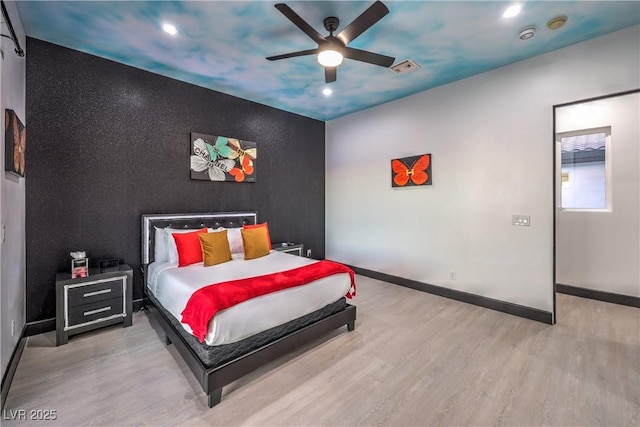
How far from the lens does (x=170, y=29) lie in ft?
9.18

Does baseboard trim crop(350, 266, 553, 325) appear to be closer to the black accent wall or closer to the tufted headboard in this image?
the tufted headboard

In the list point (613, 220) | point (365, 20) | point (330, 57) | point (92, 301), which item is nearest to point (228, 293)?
point (92, 301)

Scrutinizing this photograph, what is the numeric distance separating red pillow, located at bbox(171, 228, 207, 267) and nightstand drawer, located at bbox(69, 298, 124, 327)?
775 mm

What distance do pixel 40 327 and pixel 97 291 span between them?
0.77 meters

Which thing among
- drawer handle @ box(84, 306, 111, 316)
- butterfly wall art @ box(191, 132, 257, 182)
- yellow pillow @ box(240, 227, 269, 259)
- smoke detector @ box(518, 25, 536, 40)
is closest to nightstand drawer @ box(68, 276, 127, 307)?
drawer handle @ box(84, 306, 111, 316)

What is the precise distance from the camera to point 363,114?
5.36 m

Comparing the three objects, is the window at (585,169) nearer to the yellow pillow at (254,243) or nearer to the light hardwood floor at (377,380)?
the light hardwood floor at (377,380)

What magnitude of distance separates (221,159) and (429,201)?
3.43m

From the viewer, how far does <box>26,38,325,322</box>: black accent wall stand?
304 centimetres

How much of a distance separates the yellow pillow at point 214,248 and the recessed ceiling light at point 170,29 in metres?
2.23

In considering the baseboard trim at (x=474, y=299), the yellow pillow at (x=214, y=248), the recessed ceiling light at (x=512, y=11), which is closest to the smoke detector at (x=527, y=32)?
the recessed ceiling light at (x=512, y=11)

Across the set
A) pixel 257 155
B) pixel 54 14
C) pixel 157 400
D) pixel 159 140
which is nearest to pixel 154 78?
pixel 159 140

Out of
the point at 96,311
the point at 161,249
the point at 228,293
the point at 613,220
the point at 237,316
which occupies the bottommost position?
the point at 96,311

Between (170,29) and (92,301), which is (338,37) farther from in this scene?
(92,301)
